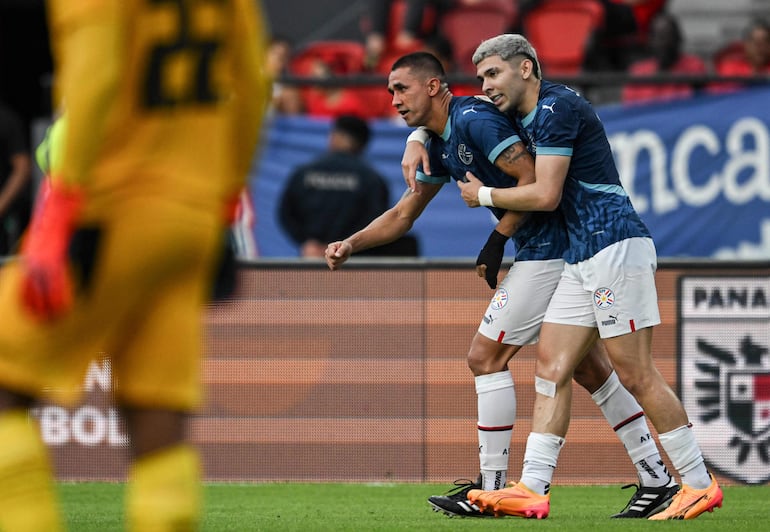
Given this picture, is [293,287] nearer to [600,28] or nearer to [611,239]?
[611,239]

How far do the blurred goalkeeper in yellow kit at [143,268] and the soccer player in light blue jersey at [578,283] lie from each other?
2.85 m

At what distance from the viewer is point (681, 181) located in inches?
428


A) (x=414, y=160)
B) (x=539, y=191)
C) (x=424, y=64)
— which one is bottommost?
(x=539, y=191)

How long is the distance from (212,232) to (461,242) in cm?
733

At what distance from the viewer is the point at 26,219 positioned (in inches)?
440

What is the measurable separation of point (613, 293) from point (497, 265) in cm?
54

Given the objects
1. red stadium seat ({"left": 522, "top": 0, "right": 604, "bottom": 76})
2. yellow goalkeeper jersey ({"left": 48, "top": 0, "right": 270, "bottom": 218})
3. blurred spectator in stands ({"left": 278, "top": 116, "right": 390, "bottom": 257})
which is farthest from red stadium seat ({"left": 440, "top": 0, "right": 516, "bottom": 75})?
yellow goalkeeper jersey ({"left": 48, "top": 0, "right": 270, "bottom": 218})

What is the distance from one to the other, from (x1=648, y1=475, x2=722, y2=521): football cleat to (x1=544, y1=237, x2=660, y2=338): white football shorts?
2.64ft

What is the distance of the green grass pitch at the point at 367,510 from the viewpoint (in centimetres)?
613

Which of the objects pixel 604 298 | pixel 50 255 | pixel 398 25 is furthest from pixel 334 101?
pixel 50 255

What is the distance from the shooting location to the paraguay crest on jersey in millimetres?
8219

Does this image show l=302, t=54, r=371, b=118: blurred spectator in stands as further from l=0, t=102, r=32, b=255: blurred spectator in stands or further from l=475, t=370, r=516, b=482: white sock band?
l=475, t=370, r=516, b=482: white sock band

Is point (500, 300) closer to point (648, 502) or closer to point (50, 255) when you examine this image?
point (648, 502)

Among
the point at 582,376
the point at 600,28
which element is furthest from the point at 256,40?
the point at 600,28
